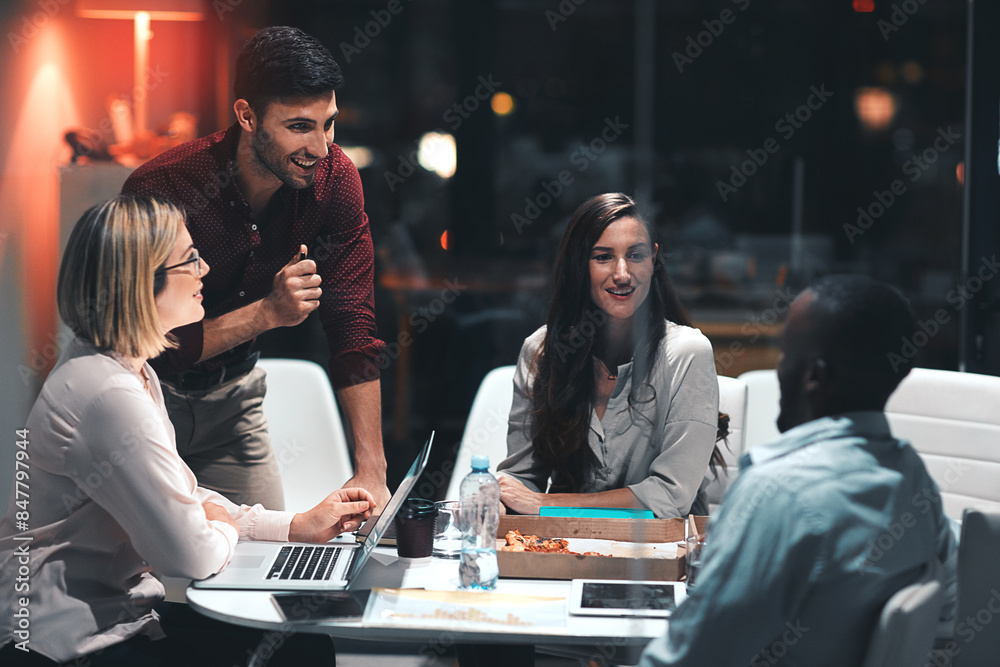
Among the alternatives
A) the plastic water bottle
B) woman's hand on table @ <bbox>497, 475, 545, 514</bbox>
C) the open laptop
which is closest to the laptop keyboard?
the open laptop

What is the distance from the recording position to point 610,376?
232 centimetres

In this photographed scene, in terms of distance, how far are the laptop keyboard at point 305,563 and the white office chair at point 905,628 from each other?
0.99 m

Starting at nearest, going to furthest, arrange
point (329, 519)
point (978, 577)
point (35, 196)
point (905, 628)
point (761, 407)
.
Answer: point (905, 628), point (978, 577), point (329, 519), point (35, 196), point (761, 407)

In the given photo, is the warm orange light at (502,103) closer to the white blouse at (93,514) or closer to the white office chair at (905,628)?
the white blouse at (93,514)

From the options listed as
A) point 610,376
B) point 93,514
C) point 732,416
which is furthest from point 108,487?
point 732,416

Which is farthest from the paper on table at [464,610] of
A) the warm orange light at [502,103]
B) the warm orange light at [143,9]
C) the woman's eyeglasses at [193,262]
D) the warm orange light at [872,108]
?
the warm orange light at [872,108]

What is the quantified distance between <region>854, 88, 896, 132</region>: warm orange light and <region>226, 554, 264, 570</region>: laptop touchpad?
2.82m

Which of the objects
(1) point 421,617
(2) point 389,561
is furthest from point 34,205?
(1) point 421,617

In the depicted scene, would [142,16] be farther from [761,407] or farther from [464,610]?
[761,407]

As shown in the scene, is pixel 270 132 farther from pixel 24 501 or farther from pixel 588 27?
pixel 588 27

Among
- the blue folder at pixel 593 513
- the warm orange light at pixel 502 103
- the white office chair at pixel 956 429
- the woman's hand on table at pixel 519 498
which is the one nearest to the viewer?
the blue folder at pixel 593 513

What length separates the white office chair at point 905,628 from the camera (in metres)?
1.15

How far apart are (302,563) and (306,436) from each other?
98 cm

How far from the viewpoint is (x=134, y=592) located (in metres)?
1.71
